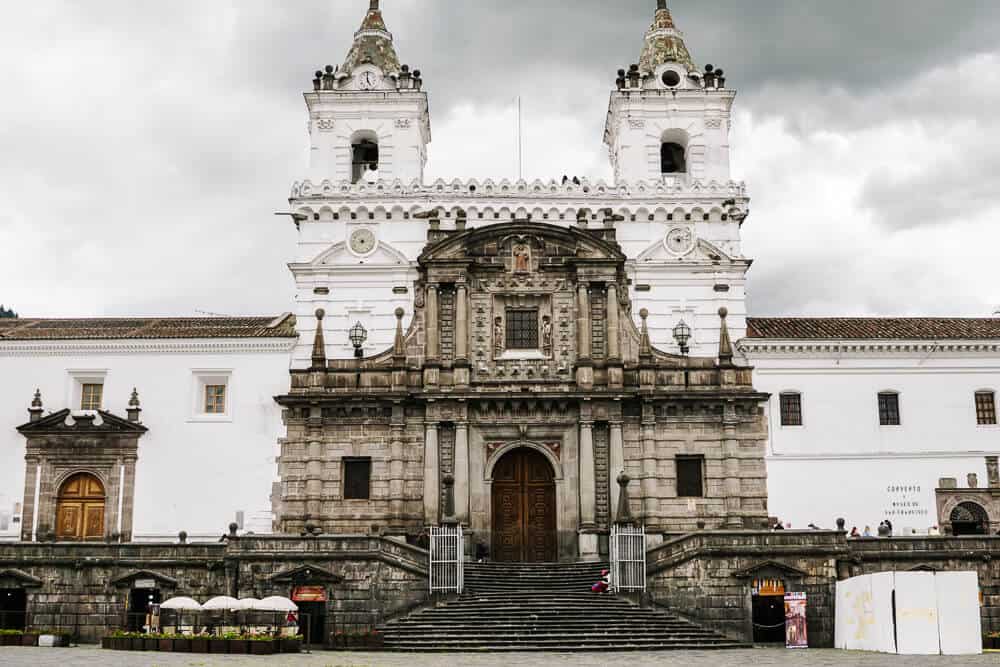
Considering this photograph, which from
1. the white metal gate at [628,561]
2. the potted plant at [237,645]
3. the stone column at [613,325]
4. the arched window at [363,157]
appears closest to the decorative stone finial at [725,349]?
the stone column at [613,325]

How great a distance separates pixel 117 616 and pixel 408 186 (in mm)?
19217

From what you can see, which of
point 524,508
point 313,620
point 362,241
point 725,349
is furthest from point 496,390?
point 313,620

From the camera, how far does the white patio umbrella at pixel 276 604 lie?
109ft

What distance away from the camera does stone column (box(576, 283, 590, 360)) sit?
43188mm

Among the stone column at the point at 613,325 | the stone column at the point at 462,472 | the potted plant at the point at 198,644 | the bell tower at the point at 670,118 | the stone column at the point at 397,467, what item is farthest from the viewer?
the bell tower at the point at 670,118

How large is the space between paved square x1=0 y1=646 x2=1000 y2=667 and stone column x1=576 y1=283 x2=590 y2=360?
14.0 meters

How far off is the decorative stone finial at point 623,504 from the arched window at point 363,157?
55.1 ft

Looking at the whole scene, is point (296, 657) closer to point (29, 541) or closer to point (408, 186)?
point (29, 541)

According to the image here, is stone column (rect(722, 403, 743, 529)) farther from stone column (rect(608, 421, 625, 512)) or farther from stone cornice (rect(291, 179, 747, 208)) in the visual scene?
stone cornice (rect(291, 179, 747, 208))

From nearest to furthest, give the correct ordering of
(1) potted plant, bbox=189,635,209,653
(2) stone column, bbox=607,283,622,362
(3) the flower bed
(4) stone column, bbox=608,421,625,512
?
(3) the flower bed, (1) potted plant, bbox=189,635,209,653, (4) stone column, bbox=608,421,625,512, (2) stone column, bbox=607,283,622,362

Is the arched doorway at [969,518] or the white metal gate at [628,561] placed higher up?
the arched doorway at [969,518]

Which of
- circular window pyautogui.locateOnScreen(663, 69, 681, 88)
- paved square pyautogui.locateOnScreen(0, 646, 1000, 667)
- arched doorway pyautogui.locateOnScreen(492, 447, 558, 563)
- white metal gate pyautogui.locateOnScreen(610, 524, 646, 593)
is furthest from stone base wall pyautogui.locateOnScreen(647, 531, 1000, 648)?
circular window pyautogui.locateOnScreen(663, 69, 681, 88)

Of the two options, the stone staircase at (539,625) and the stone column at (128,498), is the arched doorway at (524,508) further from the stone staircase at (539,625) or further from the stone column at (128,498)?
the stone column at (128,498)

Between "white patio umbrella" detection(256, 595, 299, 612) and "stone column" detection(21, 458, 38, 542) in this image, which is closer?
"white patio umbrella" detection(256, 595, 299, 612)
